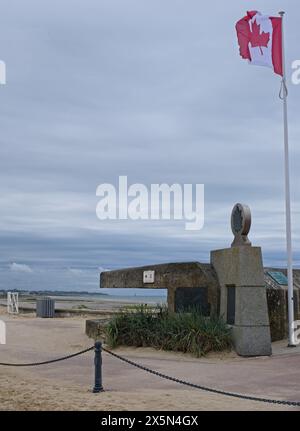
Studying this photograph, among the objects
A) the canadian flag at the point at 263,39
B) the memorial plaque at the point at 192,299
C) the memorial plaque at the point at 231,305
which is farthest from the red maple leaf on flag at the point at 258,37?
the memorial plaque at the point at 192,299

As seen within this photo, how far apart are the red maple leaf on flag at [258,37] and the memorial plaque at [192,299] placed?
6852 mm

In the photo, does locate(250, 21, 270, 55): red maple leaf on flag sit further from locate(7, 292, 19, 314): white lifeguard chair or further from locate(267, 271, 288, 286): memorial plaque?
locate(7, 292, 19, 314): white lifeguard chair

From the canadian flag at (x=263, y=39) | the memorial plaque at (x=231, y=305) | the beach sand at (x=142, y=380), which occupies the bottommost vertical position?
the beach sand at (x=142, y=380)

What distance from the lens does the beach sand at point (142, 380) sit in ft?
26.7

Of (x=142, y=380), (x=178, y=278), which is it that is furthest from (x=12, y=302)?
(x=142, y=380)

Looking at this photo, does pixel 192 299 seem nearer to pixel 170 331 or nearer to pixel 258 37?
pixel 170 331

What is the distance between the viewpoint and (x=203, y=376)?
424 inches

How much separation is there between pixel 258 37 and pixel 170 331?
8424 mm

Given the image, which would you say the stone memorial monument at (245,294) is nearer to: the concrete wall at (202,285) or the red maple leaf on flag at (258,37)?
the concrete wall at (202,285)

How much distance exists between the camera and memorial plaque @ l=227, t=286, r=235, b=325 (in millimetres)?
14352

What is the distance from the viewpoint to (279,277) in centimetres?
1684

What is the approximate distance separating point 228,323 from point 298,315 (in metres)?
3.17

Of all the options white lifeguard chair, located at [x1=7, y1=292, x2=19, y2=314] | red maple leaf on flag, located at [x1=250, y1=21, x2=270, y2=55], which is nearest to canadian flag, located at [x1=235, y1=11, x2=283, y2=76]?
red maple leaf on flag, located at [x1=250, y1=21, x2=270, y2=55]

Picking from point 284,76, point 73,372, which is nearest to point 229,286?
point 73,372
